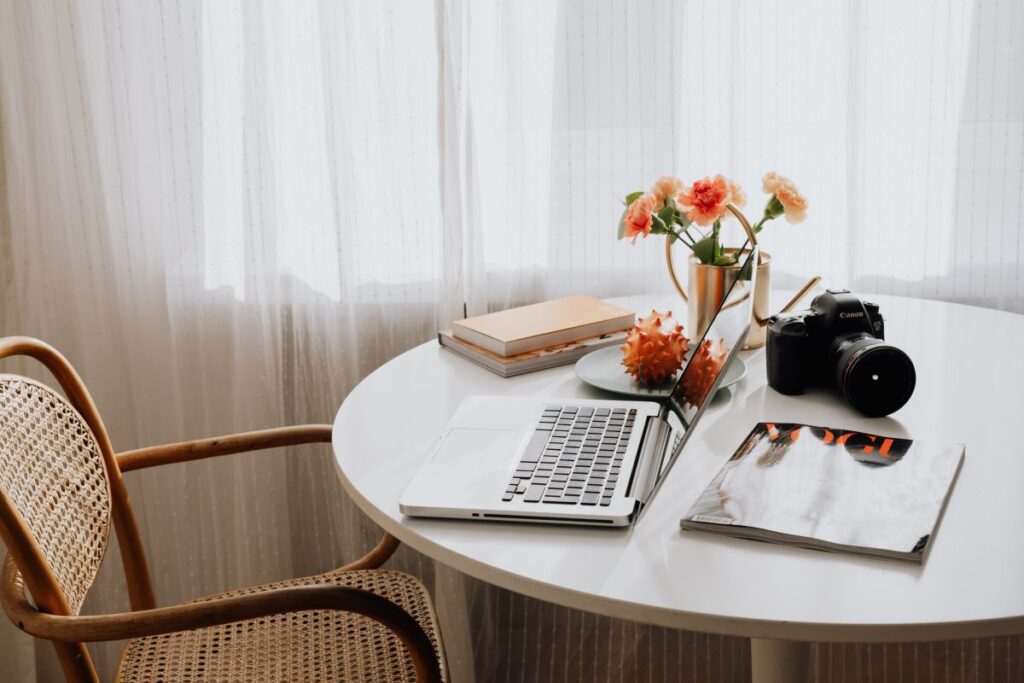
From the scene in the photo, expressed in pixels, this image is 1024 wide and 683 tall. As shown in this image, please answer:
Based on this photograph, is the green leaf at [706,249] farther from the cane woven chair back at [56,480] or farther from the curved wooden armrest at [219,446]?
the cane woven chair back at [56,480]

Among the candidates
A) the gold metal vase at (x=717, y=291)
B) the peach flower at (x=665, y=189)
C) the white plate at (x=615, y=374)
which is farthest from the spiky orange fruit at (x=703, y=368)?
the peach flower at (x=665, y=189)

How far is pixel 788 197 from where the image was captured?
4.51 feet

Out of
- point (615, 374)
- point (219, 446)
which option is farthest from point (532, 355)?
point (219, 446)

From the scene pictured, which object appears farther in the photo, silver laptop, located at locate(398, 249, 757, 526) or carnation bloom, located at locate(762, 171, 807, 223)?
carnation bloom, located at locate(762, 171, 807, 223)

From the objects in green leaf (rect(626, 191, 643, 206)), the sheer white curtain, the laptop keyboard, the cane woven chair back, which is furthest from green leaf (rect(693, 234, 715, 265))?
the cane woven chair back

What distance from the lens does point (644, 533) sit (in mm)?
944

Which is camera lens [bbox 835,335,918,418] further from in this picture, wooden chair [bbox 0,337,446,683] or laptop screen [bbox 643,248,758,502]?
wooden chair [bbox 0,337,446,683]

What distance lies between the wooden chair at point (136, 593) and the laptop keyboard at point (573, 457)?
0.66 feet

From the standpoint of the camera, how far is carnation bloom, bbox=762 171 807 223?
1377 millimetres

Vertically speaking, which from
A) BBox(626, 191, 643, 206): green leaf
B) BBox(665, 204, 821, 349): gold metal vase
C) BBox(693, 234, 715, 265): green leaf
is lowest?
BBox(665, 204, 821, 349): gold metal vase

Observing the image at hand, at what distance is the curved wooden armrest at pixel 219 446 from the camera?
1.39 metres

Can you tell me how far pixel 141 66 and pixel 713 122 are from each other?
1.01m

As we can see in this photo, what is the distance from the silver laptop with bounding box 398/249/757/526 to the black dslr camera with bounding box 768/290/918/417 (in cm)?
7

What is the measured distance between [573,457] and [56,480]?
2.13 feet
